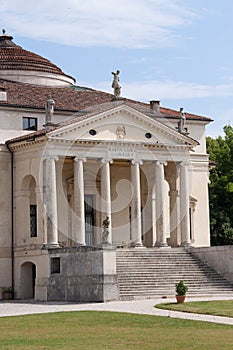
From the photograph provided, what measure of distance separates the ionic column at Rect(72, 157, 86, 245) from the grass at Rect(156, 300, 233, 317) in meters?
11.7

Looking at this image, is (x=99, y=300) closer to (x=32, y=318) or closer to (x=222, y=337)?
(x=32, y=318)

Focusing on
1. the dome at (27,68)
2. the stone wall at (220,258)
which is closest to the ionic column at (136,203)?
the stone wall at (220,258)

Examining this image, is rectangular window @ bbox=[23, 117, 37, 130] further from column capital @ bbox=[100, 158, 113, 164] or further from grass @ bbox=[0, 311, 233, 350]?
grass @ bbox=[0, 311, 233, 350]

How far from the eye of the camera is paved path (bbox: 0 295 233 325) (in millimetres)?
33259

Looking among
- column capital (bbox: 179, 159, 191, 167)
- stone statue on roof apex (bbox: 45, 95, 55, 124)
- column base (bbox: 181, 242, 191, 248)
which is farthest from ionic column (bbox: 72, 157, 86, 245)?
column capital (bbox: 179, 159, 191, 167)

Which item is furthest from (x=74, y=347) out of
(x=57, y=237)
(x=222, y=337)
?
(x=57, y=237)

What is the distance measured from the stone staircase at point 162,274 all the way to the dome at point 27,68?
1489 centimetres

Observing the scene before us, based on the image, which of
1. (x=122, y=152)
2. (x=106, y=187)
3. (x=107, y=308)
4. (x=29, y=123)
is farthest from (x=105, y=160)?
(x=107, y=308)

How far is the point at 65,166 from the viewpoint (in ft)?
173

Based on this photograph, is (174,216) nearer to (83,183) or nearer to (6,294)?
(83,183)

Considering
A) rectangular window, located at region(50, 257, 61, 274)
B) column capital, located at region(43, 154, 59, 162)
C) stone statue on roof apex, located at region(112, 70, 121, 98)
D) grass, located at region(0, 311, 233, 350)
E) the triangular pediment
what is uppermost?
stone statue on roof apex, located at region(112, 70, 121, 98)

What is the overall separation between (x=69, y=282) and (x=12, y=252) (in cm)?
687

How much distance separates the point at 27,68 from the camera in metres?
58.5

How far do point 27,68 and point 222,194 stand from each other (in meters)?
21.2
